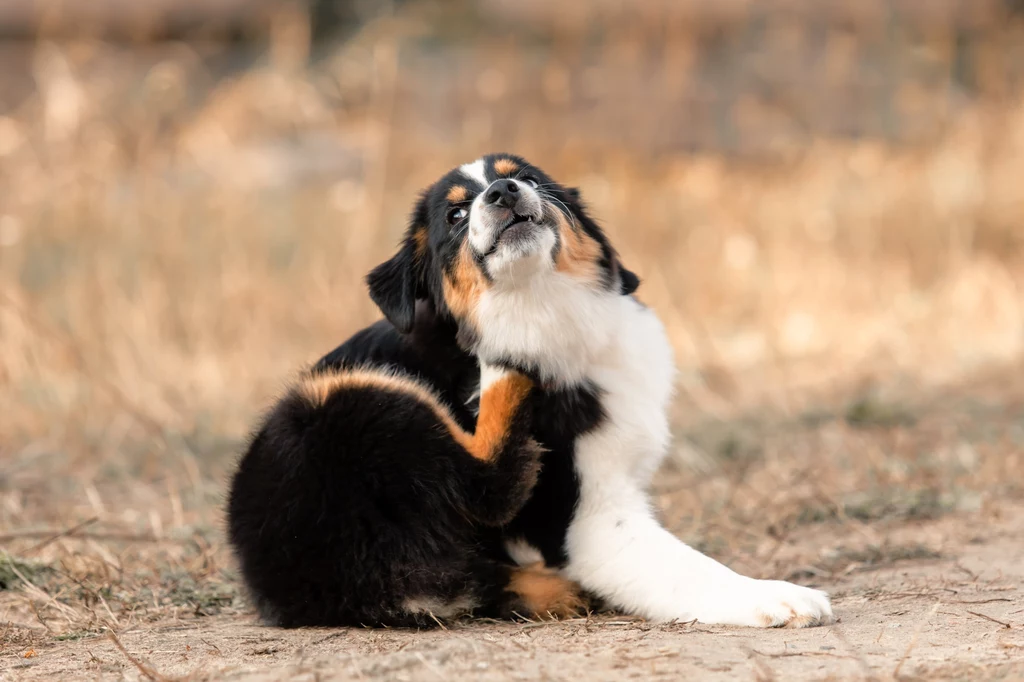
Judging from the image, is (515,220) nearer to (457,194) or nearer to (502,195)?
(502,195)

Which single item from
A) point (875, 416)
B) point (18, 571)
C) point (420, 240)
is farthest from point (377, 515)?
point (875, 416)

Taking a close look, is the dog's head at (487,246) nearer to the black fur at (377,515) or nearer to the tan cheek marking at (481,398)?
the tan cheek marking at (481,398)

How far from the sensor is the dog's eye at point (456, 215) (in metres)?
3.85

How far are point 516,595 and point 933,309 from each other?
670cm

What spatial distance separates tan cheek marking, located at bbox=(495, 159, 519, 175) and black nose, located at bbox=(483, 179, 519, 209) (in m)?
0.30

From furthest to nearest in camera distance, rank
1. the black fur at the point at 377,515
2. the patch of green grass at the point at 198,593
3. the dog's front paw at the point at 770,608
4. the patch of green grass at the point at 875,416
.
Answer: the patch of green grass at the point at 875,416 < the patch of green grass at the point at 198,593 < the black fur at the point at 377,515 < the dog's front paw at the point at 770,608

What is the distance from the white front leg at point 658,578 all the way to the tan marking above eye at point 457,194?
108cm

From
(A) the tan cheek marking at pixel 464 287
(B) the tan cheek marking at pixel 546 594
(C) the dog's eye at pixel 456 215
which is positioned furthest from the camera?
(C) the dog's eye at pixel 456 215

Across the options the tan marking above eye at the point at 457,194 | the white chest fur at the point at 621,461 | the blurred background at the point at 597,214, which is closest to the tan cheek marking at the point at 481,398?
the white chest fur at the point at 621,461

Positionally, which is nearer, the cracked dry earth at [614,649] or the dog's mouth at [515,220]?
the cracked dry earth at [614,649]

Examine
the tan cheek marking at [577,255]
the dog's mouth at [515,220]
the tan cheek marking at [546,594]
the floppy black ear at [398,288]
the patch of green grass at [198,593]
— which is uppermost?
the dog's mouth at [515,220]

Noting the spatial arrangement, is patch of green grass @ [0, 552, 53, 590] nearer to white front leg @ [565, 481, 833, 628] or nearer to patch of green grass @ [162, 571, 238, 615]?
patch of green grass @ [162, 571, 238, 615]

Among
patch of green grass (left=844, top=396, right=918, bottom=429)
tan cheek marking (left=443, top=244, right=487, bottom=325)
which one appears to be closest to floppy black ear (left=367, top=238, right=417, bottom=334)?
tan cheek marking (left=443, top=244, right=487, bottom=325)

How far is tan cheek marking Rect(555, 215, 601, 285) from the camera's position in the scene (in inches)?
149
